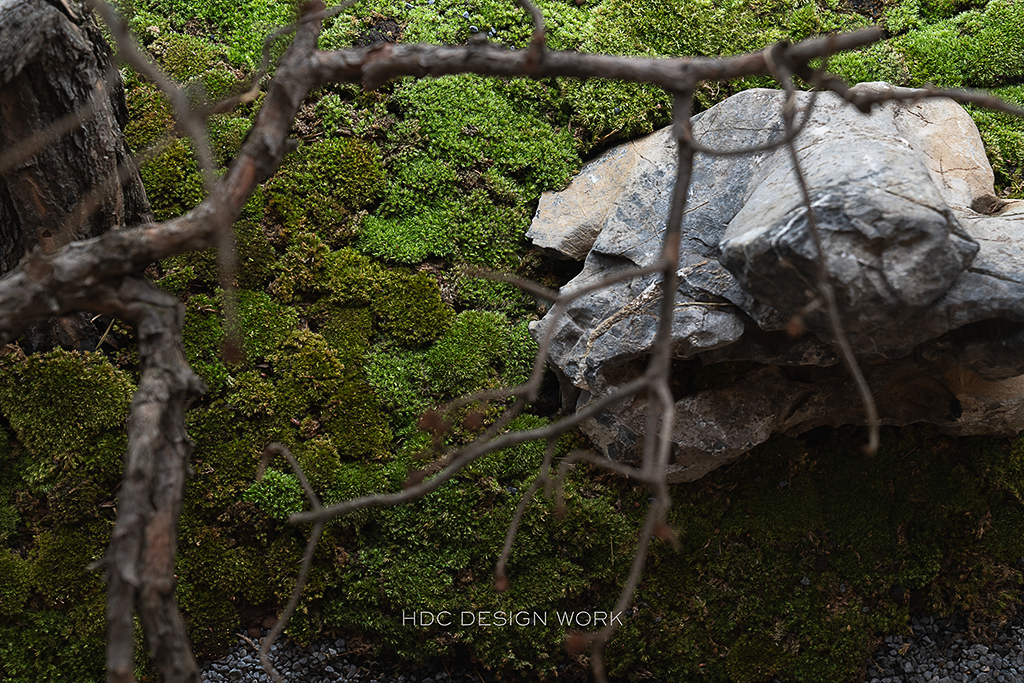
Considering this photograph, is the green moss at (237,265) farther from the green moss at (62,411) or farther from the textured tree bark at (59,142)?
the green moss at (62,411)

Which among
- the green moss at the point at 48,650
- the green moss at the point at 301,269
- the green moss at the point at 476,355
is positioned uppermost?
the green moss at the point at 301,269

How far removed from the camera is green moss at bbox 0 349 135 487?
11.4 ft

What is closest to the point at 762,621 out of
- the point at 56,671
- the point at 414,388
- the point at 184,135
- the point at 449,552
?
the point at 449,552

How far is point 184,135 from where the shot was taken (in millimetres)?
4055

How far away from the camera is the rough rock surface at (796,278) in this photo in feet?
8.39

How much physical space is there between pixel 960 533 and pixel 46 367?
5.14 m

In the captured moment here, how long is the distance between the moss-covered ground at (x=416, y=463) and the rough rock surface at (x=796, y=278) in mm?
313

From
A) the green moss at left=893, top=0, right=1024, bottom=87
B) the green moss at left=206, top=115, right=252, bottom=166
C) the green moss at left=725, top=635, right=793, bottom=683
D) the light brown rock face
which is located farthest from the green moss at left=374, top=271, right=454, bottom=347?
the green moss at left=893, top=0, right=1024, bottom=87

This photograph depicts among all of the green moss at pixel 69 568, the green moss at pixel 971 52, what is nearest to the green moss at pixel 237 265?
the green moss at pixel 69 568

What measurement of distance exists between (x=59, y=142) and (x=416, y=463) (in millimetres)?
2393

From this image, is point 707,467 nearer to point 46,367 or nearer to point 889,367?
point 889,367

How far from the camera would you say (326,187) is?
13.7ft

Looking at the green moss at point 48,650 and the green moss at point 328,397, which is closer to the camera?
the green moss at point 48,650

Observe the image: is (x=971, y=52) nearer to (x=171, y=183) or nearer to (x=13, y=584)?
(x=171, y=183)
